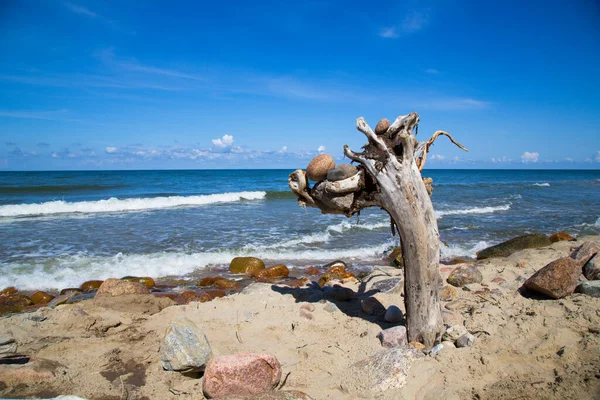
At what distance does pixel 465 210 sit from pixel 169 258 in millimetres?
17507

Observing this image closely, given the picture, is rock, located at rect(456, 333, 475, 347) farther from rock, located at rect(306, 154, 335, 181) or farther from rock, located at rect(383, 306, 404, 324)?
rock, located at rect(306, 154, 335, 181)

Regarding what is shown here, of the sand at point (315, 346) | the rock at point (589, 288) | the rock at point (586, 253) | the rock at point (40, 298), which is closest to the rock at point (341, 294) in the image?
the sand at point (315, 346)

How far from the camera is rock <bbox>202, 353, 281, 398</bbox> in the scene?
3.71 meters

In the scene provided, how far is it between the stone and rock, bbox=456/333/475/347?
352cm

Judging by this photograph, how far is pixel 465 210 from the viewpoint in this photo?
72.0 feet

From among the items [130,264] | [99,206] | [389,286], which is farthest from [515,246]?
[99,206]

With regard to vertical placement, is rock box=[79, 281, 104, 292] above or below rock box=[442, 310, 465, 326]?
below

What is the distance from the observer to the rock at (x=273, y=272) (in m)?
9.88

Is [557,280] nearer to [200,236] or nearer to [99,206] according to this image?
[200,236]

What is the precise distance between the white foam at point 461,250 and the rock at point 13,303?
35.8 feet

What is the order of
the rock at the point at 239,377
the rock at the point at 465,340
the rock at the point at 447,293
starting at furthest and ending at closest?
the rock at the point at 447,293
the rock at the point at 465,340
the rock at the point at 239,377

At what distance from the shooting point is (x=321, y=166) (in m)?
5.13

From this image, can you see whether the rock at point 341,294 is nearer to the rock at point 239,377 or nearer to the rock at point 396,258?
the rock at point 239,377

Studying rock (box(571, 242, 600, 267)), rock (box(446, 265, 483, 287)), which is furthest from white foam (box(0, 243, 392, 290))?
rock (box(571, 242, 600, 267))
